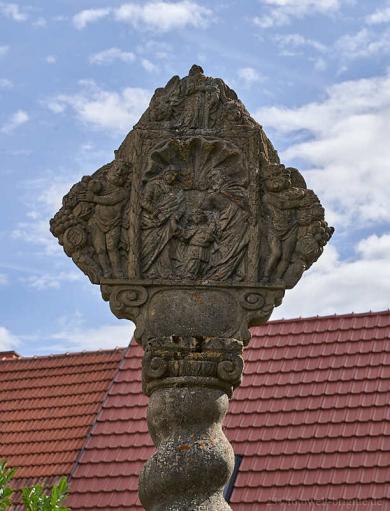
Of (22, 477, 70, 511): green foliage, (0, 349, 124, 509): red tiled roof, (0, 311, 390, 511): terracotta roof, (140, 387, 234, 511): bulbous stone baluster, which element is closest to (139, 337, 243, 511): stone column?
→ (140, 387, 234, 511): bulbous stone baluster

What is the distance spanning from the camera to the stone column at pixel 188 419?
655cm

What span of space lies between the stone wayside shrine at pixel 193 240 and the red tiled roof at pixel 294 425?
945cm

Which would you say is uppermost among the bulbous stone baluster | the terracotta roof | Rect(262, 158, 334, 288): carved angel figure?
the terracotta roof

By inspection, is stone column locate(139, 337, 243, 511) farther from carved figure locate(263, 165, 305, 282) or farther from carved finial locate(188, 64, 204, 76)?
carved finial locate(188, 64, 204, 76)

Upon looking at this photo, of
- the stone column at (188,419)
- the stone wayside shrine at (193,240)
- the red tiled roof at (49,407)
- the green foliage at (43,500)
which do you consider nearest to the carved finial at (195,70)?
the stone wayside shrine at (193,240)

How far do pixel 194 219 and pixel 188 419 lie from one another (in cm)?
118

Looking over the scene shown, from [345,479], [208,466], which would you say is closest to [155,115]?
[208,466]

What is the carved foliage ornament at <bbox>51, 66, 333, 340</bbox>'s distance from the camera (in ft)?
23.3

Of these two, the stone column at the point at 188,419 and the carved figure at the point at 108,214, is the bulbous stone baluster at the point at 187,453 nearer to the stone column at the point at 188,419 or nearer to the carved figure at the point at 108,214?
the stone column at the point at 188,419

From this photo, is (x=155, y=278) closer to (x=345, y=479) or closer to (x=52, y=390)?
(x=345, y=479)

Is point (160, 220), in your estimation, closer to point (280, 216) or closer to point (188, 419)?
point (280, 216)

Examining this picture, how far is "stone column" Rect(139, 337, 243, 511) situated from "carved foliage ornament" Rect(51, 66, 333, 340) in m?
0.17

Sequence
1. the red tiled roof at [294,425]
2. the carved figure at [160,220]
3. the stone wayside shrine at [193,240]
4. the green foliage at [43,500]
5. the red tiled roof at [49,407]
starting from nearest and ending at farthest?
1. the stone wayside shrine at [193,240]
2. the carved figure at [160,220]
3. the green foliage at [43,500]
4. the red tiled roof at [294,425]
5. the red tiled roof at [49,407]

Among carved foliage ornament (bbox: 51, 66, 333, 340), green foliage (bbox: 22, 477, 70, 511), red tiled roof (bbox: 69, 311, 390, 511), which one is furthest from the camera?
red tiled roof (bbox: 69, 311, 390, 511)
